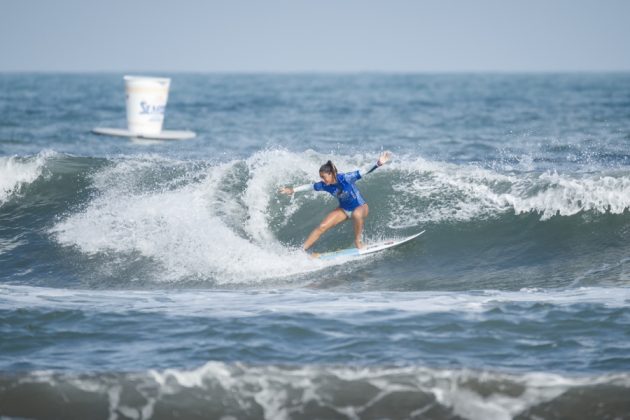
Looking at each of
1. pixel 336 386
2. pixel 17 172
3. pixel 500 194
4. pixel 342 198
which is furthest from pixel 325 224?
pixel 17 172

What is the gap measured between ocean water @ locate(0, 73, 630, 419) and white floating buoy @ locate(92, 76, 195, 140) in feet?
1.95

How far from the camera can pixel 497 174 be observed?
14.6m

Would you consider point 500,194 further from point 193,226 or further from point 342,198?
point 193,226

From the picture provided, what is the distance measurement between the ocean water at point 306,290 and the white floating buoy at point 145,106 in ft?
1.95

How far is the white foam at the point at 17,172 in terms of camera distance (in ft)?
52.7

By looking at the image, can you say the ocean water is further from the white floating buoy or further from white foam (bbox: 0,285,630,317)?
the white floating buoy

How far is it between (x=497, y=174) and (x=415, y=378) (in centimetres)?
826

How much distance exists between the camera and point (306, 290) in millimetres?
10203

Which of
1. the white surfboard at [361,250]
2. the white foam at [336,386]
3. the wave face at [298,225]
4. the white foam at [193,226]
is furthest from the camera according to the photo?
the white surfboard at [361,250]

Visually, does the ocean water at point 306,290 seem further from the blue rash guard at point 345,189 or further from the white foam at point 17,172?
the blue rash guard at point 345,189

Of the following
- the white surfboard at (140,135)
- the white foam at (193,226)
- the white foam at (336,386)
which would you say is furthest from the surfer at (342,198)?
the white surfboard at (140,135)

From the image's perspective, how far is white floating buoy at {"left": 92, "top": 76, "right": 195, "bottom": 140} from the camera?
20.1 m

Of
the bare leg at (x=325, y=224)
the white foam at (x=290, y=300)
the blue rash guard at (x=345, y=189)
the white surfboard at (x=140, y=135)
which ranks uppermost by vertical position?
the blue rash guard at (x=345, y=189)

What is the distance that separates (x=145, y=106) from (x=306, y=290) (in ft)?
38.4
